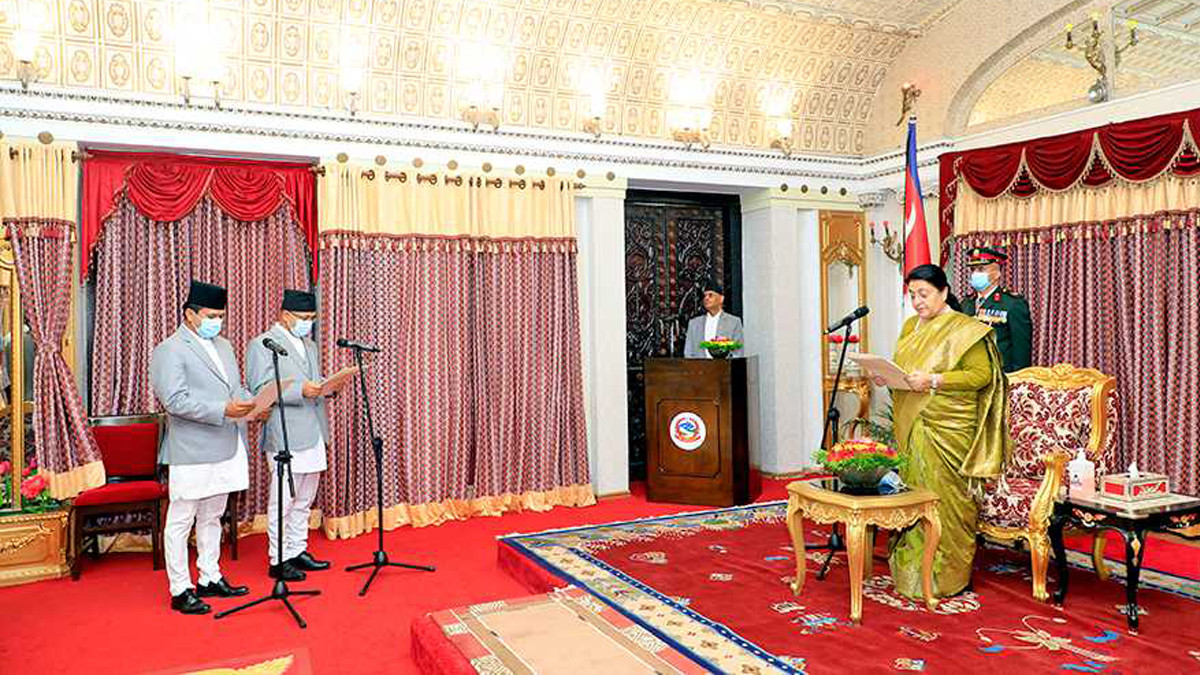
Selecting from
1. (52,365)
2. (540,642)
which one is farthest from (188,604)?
(540,642)

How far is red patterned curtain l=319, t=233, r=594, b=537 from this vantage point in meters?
6.34

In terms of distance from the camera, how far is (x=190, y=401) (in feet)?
14.8

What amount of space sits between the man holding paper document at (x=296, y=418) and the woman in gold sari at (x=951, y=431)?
318 centimetres

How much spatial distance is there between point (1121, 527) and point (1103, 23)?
4.42 meters

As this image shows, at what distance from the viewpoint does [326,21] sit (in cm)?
618

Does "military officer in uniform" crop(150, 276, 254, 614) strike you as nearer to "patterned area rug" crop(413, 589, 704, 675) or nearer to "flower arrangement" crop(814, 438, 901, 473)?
"patterned area rug" crop(413, 589, 704, 675)

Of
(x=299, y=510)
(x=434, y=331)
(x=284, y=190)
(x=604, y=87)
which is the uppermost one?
(x=604, y=87)

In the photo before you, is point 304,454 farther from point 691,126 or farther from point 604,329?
point 691,126

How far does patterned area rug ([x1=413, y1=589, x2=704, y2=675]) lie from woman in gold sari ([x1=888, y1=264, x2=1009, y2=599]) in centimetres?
144

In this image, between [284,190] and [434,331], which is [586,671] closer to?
[434,331]

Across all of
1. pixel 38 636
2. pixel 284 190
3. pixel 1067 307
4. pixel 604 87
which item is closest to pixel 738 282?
pixel 604 87

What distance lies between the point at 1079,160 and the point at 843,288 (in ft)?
8.53

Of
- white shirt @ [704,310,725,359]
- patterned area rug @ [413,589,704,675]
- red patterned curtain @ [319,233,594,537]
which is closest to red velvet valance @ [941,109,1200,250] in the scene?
white shirt @ [704,310,725,359]

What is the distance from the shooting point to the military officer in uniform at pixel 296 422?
16.7 feet
